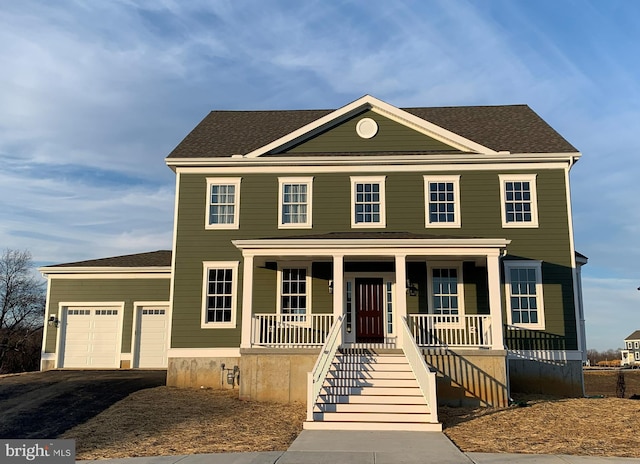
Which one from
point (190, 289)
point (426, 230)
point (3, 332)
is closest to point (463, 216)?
point (426, 230)

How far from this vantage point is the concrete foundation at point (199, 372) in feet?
55.9

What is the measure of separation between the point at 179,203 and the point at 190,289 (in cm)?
279

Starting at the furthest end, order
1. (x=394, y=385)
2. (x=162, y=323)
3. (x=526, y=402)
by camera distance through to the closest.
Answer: (x=162, y=323), (x=526, y=402), (x=394, y=385)

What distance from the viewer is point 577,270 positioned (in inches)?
728

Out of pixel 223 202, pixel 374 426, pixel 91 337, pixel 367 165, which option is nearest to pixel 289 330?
pixel 374 426

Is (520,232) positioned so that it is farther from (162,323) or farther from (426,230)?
(162,323)

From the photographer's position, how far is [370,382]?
12938mm

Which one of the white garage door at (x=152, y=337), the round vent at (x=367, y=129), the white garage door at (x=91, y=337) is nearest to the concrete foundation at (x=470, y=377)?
the round vent at (x=367, y=129)

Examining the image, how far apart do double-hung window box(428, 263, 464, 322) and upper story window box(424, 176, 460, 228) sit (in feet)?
4.48

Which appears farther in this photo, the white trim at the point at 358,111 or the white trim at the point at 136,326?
the white trim at the point at 136,326

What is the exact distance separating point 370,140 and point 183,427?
A: 1090cm

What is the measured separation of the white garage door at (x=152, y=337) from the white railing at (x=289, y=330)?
216 inches

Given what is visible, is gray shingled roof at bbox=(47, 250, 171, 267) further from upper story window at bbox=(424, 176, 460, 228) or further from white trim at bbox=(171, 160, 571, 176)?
upper story window at bbox=(424, 176, 460, 228)

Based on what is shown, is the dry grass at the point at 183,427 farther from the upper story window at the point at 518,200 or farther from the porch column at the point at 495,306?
the upper story window at the point at 518,200
